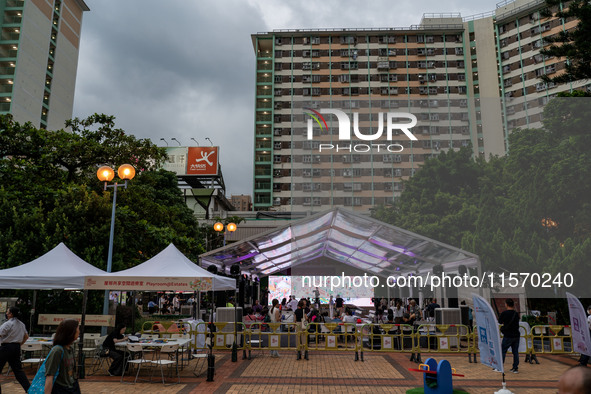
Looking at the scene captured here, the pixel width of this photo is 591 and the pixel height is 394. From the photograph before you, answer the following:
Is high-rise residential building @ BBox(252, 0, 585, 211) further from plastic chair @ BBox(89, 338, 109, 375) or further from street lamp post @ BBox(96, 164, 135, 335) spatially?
plastic chair @ BBox(89, 338, 109, 375)

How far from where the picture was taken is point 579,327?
27.8 feet

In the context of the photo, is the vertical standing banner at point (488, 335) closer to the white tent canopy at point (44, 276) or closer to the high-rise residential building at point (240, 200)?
the white tent canopy at point (44, 276)

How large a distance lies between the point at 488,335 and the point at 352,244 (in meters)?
13.0

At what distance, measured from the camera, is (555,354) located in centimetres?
1180

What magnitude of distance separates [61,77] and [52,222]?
5000 centimetres

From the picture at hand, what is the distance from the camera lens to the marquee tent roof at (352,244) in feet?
44.0

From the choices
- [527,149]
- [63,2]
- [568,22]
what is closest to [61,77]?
[63,2]

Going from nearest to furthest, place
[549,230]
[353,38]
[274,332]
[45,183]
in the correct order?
1. [274,332]
2. [45,183]
3. [549,230]
4. [353,38]

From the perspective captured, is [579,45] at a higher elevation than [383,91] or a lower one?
lower

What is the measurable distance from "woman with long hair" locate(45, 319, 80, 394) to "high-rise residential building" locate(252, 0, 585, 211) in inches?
Answer: 1970

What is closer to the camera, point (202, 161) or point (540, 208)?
point (540, 208)

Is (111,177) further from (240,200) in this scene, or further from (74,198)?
(240,200)

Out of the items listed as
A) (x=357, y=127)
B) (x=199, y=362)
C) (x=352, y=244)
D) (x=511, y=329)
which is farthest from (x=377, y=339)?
(x=357, y=127)

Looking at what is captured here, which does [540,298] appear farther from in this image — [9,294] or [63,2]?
[63,2]
